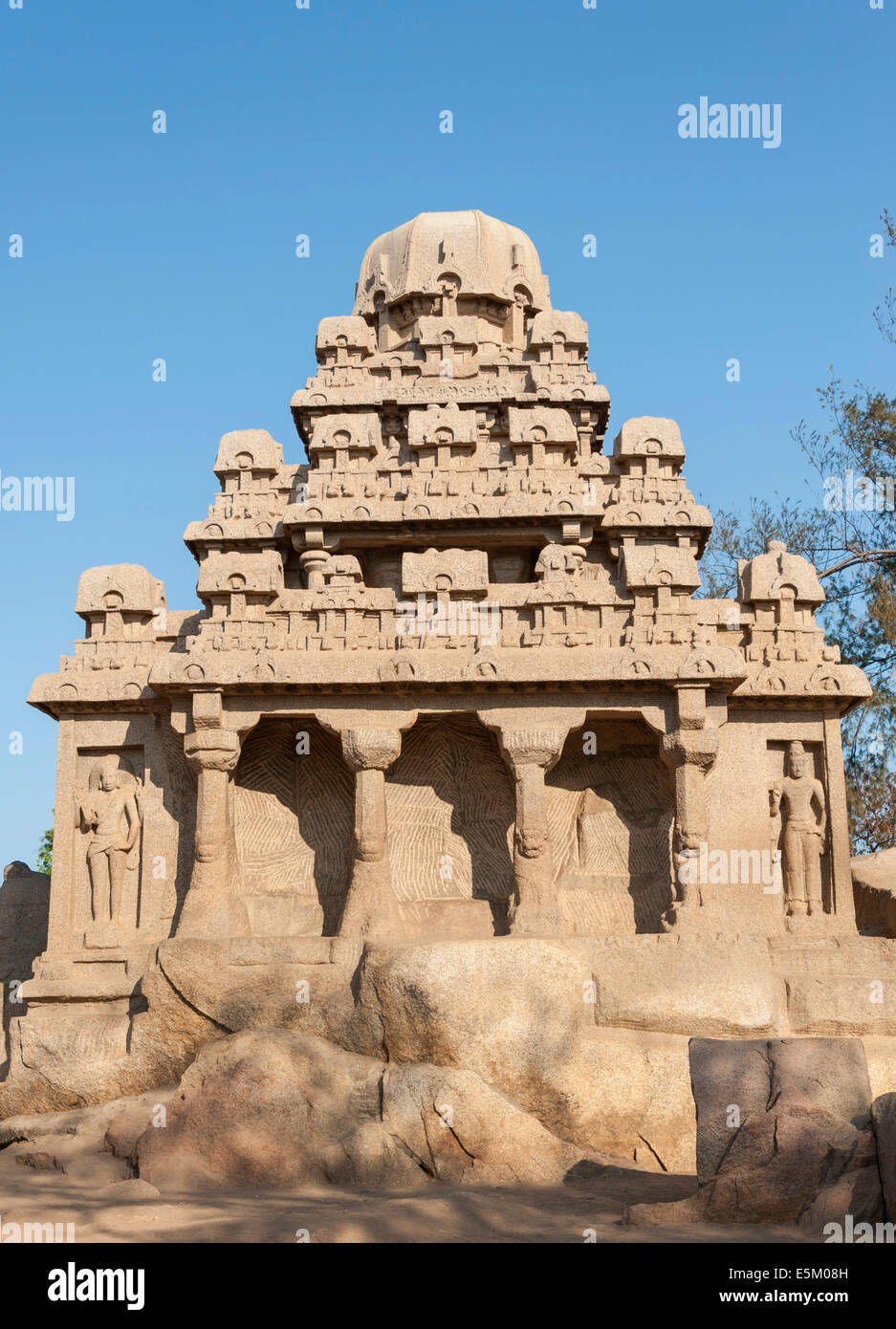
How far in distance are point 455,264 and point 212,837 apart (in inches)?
422

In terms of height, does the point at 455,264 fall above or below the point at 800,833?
above

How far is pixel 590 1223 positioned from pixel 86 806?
9750mm

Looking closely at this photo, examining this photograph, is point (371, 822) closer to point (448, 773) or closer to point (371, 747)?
point (371, 747)

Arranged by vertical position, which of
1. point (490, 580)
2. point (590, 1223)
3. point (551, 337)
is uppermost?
point (551, 337)

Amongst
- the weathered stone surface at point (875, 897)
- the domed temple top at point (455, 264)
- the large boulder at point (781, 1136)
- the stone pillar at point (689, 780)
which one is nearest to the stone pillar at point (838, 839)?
the weathered stone surface at point (875, 897)

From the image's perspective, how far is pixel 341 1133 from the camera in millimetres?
11836

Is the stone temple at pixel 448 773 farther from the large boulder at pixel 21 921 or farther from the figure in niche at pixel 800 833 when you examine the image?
the large boulder at pixel 21 921

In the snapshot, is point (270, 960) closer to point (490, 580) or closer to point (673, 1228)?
point (673, 1228)

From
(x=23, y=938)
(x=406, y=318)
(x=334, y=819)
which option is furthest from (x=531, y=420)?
(x=23, y=938)

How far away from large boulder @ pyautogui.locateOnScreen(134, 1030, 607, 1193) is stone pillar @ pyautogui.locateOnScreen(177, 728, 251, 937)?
13.5ft

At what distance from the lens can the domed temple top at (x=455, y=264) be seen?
22.4 meters

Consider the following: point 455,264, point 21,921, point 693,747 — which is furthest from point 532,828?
point 455,264

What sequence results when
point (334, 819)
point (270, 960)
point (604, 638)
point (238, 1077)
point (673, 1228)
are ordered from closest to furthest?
1. point (673, 1228)
2. point (238, 1077)
3. point (270, 960)
4. point (604, 638)
5. point (334, 819)

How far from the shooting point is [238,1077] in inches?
475
